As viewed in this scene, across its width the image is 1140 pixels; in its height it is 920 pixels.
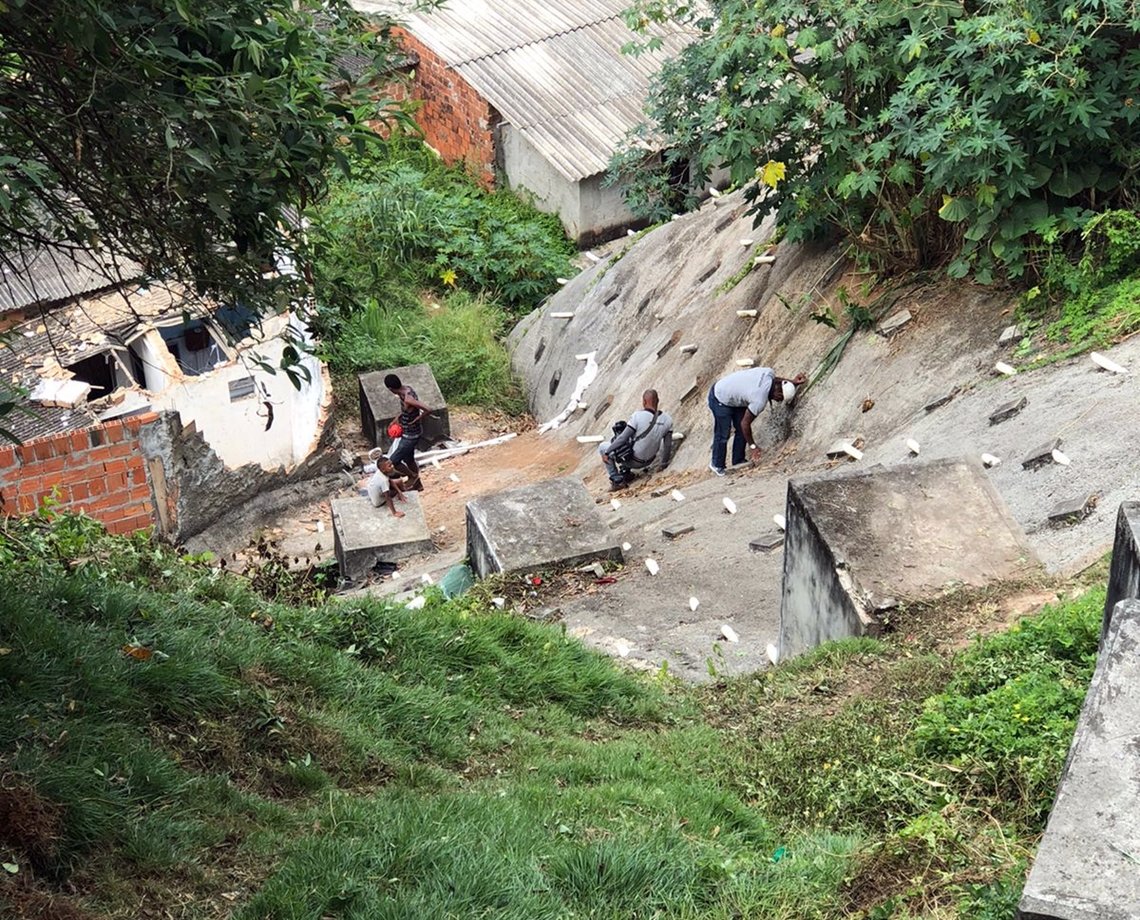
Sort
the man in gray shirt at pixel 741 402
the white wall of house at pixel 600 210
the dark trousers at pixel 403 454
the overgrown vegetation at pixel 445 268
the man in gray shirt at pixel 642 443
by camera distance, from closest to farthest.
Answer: the man in gray shirt at pixel 741 402, the man in gray shirt at pixel 642 443, the dark trousers at pixel 403 454, the overgrown vegetation at pixel 445 268, the white wall of house at pixel 600 210

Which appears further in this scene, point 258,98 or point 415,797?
point 415,797

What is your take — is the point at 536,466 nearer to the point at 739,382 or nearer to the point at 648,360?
the point at 648,360

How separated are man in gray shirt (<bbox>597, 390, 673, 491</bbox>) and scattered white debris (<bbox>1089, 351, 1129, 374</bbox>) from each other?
4.45 metres

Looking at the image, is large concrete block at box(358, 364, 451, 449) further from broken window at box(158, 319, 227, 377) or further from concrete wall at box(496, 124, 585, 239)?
concrete wall at box(496, 124, 585, 239)

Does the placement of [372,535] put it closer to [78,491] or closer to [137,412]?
[137,412]

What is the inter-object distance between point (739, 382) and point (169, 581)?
6.53 meters

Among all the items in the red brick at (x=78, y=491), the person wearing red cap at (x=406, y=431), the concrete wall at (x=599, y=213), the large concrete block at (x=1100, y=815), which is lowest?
the large concrete block at (x=1100, y=815)

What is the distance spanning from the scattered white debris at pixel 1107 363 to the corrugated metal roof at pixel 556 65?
11355mm

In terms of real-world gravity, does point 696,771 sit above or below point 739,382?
below

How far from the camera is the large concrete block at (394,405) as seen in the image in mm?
17016

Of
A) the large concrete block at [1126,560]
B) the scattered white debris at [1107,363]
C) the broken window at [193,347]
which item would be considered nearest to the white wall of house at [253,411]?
the broken window at [193,347]

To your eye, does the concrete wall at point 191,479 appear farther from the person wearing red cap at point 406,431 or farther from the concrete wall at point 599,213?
→ the concrete wall at point 599,213

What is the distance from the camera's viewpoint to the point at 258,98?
4.50m

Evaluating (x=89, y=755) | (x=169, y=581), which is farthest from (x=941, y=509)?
(x=89, y=755)
